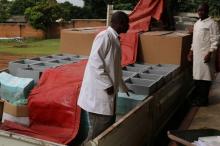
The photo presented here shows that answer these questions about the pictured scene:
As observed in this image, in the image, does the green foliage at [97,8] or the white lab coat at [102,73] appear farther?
the green foliage at [97,8]

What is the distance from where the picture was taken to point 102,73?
12.0ft

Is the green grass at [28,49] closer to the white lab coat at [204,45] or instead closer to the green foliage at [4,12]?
the green foliage at [4,12]

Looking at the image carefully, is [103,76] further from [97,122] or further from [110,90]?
[97,122]

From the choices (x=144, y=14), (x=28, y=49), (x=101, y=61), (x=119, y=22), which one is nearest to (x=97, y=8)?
(x=28, y=49)

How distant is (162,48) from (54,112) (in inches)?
113

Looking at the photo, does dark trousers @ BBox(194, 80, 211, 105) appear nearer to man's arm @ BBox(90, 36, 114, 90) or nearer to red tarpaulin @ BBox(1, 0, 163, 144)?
red tarpaulin @ BBox(1, 0, 163, 144)

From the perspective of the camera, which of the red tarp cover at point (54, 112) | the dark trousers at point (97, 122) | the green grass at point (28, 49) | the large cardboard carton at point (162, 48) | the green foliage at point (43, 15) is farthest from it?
the green foliage at point (43, 15)

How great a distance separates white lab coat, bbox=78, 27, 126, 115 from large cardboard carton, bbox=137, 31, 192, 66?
9.52 ft

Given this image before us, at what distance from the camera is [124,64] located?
6379 mm

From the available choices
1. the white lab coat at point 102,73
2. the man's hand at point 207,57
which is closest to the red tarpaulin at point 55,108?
the white lab coat at point 102,73

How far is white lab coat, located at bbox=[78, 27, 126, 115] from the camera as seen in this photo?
12.0 feet

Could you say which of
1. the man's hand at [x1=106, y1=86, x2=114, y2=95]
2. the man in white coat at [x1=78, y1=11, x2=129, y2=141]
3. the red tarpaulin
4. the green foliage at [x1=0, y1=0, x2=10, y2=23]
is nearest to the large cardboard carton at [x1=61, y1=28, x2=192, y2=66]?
the red tarpaulin

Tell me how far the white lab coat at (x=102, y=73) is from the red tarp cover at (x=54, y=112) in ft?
1.51

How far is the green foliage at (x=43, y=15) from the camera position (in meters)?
32.8
